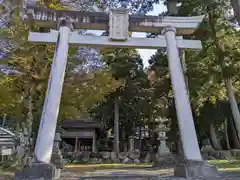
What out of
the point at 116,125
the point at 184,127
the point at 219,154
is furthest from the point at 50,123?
the point at 116,125

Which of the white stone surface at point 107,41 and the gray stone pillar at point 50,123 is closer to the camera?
the gray stone pillar at point 50,123

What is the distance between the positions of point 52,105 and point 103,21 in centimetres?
316

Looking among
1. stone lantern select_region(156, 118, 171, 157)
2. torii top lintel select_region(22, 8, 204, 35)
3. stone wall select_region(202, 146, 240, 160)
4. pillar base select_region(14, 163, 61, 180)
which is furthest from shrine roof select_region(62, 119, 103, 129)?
pillar base select_region(14, 163, 61, 180)

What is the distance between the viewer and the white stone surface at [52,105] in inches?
246

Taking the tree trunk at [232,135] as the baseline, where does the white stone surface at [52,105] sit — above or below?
below

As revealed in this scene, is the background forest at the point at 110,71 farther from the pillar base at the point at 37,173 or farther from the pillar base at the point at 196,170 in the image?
the pillar base at the point at 37,173

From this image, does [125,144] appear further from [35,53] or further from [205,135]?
[35,53]

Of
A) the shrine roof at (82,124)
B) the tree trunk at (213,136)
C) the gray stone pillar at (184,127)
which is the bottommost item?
the gray stone pillar at (184,127)

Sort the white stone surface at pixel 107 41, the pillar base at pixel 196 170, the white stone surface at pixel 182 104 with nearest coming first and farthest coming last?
1. the pillar base at pixel 196 170
2. the white stone surface at pixel 182 104
3. the white stone surface at pixel 107 41

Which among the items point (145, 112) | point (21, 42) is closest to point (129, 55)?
point (145, 112)

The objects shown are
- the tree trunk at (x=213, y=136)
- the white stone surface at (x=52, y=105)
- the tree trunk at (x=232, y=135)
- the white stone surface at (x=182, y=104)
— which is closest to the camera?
the white stone surface at (x=52, y=105)

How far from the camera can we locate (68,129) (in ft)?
82.8

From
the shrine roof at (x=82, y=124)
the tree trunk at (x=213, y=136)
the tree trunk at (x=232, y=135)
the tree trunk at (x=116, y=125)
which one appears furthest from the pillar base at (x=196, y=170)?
the tree trunk at (x=232, y=135)

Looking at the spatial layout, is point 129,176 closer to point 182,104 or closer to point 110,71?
point 182,104
